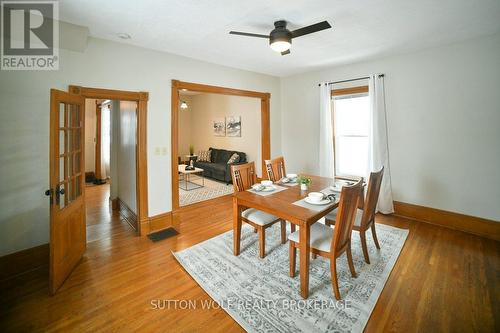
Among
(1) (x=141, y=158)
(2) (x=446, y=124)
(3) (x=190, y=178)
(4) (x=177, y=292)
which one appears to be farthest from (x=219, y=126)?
(4) (x=177, y=292)

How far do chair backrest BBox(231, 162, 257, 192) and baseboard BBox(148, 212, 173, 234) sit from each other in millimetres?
1290

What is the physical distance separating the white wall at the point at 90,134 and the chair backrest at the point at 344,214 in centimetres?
711

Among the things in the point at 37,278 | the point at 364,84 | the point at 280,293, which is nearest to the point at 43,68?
the point at 37,278

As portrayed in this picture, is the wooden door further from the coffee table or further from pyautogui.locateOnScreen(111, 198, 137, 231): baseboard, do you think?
the coffee table

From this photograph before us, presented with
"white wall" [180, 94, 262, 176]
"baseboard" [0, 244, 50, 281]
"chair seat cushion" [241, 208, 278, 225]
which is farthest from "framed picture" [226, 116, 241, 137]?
"baseboard" [0, 244, 50, 281]

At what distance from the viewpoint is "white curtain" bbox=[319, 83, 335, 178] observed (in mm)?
4441

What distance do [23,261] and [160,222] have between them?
1.46 metres

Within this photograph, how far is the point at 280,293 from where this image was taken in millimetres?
2074

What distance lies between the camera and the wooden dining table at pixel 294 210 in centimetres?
197

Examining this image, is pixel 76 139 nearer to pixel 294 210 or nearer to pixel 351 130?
pixel 294 210

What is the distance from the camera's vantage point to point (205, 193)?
17.8 feet

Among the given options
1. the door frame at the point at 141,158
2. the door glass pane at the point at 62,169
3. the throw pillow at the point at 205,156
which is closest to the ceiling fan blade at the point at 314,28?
the door frame at the point at 141,158

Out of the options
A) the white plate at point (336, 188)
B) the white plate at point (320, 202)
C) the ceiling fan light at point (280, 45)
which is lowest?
the white plate at point (320, 202)

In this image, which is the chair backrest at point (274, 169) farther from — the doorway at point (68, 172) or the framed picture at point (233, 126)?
the framed picture at point (233, 126)
